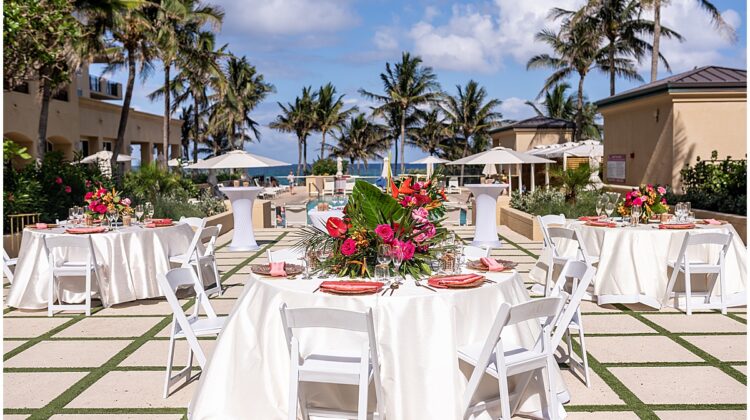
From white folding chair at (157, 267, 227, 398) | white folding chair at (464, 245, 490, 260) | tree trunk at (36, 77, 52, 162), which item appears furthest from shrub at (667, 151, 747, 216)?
tree trunk at (36, 77, 52, 162)

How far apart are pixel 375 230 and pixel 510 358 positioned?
1115 mm

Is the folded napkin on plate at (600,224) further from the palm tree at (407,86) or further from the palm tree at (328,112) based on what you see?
the palm tree at (328,112)

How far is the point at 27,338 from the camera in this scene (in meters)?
6.27

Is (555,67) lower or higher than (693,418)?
higher

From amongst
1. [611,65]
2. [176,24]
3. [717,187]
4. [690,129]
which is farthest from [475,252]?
[611,65]

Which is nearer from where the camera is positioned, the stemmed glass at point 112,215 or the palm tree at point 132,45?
the stemmed glass at point 112,215

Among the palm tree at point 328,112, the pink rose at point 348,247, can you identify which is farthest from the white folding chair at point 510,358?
the palm tree at point 328,112

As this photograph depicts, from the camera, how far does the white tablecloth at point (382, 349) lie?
374cm

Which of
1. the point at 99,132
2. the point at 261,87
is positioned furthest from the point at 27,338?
the point at 261,87

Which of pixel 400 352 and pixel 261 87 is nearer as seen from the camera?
pixel 400 352

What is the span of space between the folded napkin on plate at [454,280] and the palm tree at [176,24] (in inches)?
888

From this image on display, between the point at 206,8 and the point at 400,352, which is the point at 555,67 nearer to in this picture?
the point at 206,8

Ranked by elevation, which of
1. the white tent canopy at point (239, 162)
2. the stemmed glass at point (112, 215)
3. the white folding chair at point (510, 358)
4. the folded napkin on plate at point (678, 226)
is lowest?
the white folding chair at point (510, 358)

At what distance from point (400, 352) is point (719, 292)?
5.11 m
